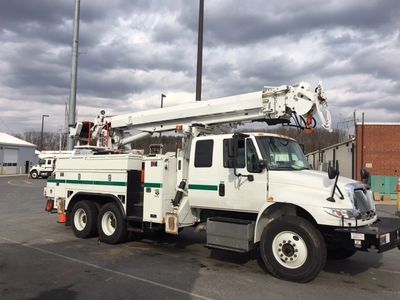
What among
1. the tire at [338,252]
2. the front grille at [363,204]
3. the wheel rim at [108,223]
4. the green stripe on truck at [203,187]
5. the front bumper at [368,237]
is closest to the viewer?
the front bumper at [368,237]

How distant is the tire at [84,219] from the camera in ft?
37.1

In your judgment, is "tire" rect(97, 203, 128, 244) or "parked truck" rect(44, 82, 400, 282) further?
"tire" rect(97, 203, 128, 244)

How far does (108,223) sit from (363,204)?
6182 mm

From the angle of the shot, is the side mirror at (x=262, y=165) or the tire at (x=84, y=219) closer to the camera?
the side mirror at (x=262, y=165)

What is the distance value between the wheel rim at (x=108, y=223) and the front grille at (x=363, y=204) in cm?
583

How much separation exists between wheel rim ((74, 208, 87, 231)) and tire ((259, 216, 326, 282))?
5597mm

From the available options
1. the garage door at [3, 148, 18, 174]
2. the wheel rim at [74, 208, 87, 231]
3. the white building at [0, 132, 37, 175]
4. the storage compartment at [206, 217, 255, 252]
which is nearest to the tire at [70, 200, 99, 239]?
the wheel rim at [74, 208, 87, 231]

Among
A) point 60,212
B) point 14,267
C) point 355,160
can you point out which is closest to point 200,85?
point 60,212

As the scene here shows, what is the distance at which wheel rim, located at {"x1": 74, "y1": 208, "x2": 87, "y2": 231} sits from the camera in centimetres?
1161

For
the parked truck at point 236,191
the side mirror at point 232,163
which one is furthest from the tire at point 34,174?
the side mirror at point 232,163

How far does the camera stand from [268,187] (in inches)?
316

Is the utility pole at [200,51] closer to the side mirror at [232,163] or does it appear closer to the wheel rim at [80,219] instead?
the wheel rim at [80,219]

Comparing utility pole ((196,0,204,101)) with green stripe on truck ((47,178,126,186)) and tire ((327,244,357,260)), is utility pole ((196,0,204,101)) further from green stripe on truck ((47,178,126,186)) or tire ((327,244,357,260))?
tire ((327,244,357,260))

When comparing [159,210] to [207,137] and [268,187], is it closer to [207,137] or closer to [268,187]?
[207,137]
